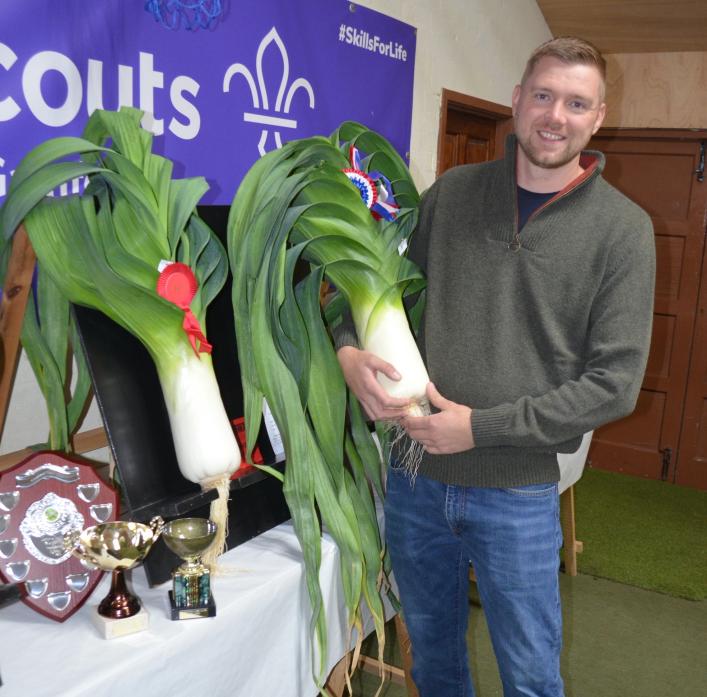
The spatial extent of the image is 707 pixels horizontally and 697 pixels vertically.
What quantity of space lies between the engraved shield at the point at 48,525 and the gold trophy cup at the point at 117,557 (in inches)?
1.8

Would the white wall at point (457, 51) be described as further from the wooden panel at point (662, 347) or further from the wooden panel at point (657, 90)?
the wooden panel at point (662, 347)

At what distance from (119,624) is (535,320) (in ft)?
2.61

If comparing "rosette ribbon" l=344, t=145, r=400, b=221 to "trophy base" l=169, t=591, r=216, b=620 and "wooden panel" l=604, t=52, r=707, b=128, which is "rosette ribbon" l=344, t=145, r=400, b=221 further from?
"wooden panel" l=604, t=52, r=707, b=128

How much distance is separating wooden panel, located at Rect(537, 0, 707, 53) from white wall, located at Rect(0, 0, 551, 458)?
129mm

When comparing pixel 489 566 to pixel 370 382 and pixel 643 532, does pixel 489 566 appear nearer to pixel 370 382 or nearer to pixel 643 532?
pixel 370 382

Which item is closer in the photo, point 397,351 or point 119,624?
point 119,624

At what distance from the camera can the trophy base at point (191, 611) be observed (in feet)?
3.52

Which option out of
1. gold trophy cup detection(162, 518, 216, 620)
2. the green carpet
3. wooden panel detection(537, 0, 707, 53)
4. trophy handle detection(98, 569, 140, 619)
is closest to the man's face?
gold trophy cup detection(162, 518, 216, 620)

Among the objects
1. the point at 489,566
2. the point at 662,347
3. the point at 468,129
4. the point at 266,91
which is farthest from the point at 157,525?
the point at 662,347

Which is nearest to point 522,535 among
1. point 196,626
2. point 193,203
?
point 196,626

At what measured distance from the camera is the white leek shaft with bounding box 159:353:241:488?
1.11 m

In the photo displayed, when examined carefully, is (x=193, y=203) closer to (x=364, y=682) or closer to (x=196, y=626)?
(x=196, y=626)

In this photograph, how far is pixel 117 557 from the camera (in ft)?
3.28

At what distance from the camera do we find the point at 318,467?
126cm
